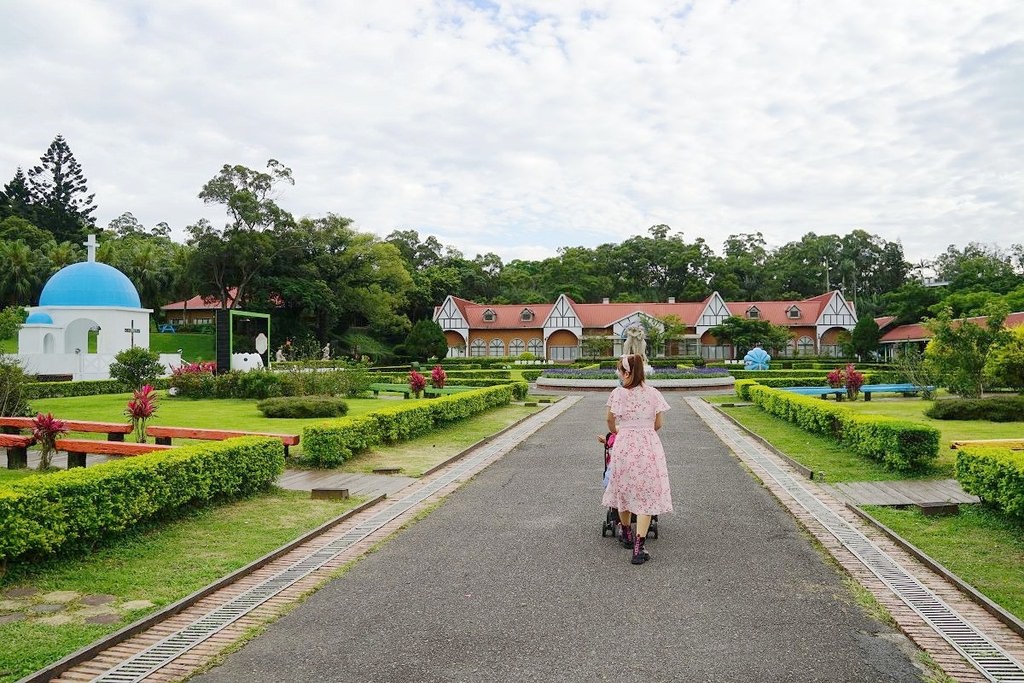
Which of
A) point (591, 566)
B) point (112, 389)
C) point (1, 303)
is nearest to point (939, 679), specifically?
point (591, 566)

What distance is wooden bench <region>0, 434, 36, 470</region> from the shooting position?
10023mm

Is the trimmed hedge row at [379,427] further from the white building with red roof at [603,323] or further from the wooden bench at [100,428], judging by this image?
the white building with red roof at [603,323]

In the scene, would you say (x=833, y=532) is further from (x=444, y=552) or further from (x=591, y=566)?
(x=444, y=552)

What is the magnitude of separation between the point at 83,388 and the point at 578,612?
24.9 m

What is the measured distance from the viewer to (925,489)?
9109mm

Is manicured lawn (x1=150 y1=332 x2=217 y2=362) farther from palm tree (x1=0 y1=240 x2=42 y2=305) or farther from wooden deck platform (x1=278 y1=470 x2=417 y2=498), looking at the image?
wooden deck platform (x1=278 y1=470 x2=417 y2=498)

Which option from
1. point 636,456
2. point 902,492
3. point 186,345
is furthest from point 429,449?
point 186,345

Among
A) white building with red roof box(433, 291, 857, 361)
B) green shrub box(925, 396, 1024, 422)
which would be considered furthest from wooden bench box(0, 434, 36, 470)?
white building with red roof box(433, 291, 857, 361)

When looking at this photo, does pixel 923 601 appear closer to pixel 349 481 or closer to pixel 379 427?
pixel 349 481

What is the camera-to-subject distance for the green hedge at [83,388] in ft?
79.9

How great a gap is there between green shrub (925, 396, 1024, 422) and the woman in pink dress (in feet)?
39.8

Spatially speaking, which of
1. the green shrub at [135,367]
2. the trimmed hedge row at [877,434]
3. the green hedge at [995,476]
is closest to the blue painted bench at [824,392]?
the trimmed hedge row at [877,434]

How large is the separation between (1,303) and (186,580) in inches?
2132

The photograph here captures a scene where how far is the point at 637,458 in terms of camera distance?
660 cm
